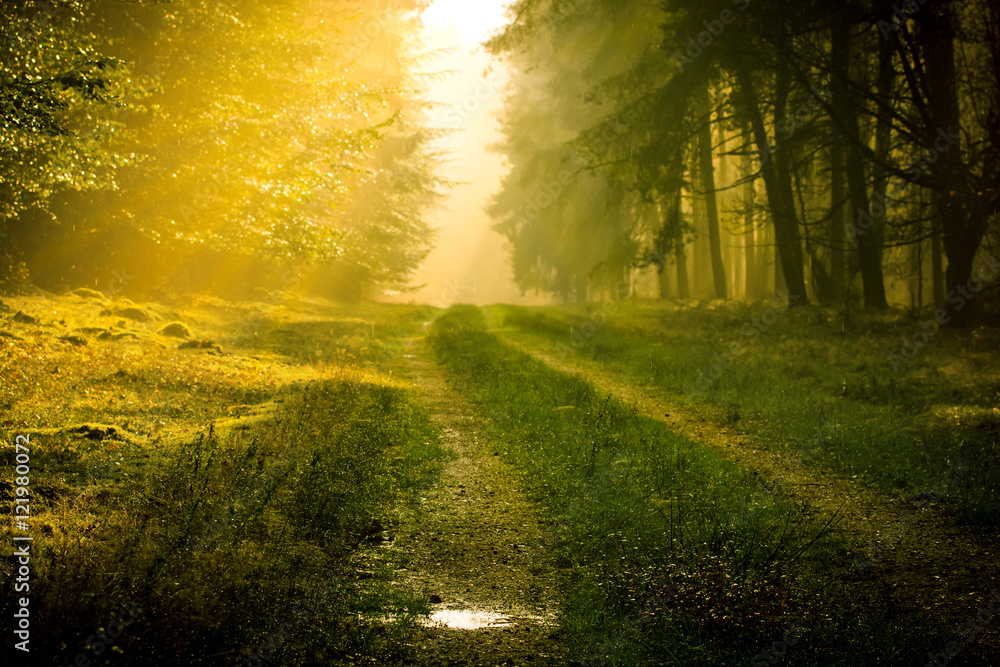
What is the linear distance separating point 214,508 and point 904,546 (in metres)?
6.25

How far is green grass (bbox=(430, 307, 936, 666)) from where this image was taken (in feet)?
13.0

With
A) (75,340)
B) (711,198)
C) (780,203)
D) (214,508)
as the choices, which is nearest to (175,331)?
(75,340)

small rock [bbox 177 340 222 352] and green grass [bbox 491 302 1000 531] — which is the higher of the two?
small rock [bbox 177 340 222 352]

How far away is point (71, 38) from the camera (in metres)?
11.3

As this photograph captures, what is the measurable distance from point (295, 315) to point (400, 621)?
806 inches

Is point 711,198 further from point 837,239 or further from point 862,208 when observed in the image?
point 862,208

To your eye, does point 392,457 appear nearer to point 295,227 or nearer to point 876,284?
point 295,227

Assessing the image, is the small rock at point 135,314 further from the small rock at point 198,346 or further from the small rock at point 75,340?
the small rock at point 75,340

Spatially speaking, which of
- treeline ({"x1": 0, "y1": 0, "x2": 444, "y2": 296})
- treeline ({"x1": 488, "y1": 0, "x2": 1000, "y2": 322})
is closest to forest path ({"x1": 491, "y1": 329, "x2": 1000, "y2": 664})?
treeline ({"x1": 488, "y1": 0, "x2": 1000, "y2": 322})

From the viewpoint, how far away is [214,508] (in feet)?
17.4

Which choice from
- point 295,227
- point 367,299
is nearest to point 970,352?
point 295,227

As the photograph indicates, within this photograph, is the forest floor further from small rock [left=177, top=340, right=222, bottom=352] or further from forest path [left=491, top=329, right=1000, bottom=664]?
small rock [left=177, top=340, right=222, bottom=352]

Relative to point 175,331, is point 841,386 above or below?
below

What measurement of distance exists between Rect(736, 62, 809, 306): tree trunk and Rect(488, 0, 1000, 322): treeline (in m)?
0.06
